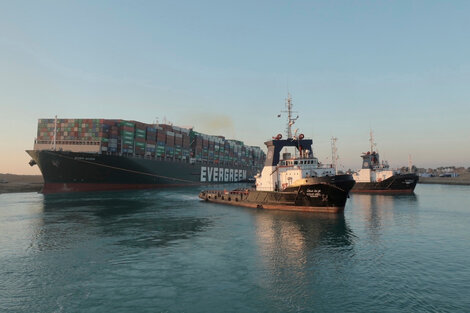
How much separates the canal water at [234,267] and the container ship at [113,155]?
3613cm

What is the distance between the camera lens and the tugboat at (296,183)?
103 feet

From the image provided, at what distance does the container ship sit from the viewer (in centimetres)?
5966

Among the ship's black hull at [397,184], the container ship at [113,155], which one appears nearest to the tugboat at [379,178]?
the ship's black hull at [397,184]

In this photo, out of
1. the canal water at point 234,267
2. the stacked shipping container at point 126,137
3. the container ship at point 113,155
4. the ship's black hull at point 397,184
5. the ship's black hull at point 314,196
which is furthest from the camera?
the stacked shipping container at point 126,137

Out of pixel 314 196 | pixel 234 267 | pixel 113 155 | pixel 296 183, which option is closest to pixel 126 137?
pixel 113 155

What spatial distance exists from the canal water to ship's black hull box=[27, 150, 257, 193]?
116 feet

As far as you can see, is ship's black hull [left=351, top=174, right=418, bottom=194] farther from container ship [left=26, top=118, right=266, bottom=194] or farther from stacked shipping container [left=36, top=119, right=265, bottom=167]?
stacked shipping container [left=36, top=119, right=265, bottom=167]

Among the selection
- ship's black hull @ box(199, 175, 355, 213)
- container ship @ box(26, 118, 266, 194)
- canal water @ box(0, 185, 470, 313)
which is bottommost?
canal water @ box(0, 185, 470, 313)

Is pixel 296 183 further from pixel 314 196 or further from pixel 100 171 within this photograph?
pixel 100 171

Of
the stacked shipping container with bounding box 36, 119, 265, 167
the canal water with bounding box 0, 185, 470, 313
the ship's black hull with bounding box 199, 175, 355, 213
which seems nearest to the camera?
the canal water with bounding box 0, 185, 470, 313

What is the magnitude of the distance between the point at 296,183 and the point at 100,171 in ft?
162

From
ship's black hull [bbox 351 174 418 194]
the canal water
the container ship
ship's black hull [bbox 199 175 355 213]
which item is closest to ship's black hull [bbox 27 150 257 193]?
the container ship

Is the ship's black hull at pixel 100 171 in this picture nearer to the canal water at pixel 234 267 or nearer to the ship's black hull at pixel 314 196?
the canal water at pixel 234 267

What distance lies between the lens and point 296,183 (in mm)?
32656
